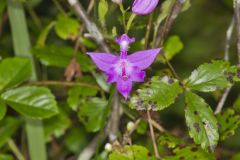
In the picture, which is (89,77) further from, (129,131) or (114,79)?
(114,79)

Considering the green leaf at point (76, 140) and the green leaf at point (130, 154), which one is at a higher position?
the green leaf at point (130, 154)

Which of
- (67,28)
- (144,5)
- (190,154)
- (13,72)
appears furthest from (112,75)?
(67,28)

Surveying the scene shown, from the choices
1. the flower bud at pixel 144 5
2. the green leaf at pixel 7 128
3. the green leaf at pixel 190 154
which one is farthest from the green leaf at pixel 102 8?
the green leaf at pixel 7 128

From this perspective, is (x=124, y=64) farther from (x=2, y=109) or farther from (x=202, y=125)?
(x=2, y=109)

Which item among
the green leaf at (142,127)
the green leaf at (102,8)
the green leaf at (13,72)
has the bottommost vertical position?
the green leaf at (142,127)

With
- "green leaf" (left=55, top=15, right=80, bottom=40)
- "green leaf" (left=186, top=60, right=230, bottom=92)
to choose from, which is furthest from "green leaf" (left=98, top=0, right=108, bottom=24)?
"green leaf" (left=55, top=15, right=80, bottom=40)

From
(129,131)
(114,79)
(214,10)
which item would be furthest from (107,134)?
(214,10)

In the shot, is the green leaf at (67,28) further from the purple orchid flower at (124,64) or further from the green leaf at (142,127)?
the purple orchid flower at (124,64)
